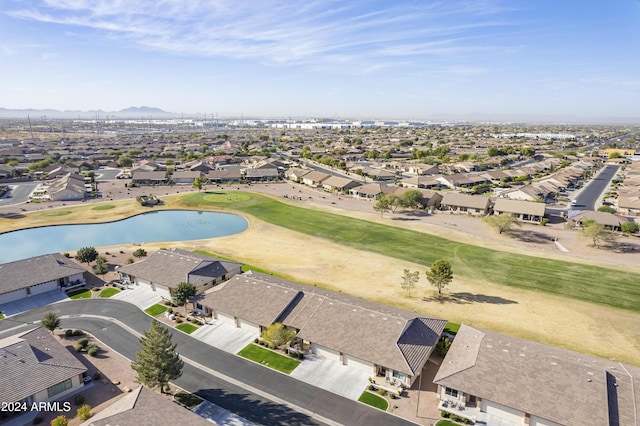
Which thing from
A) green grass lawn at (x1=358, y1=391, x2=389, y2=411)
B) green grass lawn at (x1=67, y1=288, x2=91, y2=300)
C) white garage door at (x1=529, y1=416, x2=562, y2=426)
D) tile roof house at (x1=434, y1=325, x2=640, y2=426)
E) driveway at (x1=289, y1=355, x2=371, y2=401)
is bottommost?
green grass lawn at (x1=67, y1=288, x2=91, y2=300)

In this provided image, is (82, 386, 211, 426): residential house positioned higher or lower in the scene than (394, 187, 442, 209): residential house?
lower

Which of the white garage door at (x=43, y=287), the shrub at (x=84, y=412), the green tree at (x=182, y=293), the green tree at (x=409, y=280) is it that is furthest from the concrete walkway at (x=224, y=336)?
the white garage door at (x=43, y=287)

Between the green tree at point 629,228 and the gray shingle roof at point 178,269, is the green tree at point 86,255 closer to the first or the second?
the gray shingle roof at point 178,269

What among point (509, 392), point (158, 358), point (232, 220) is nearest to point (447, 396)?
point (509, 392)

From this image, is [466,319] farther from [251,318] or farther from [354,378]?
[251,318]

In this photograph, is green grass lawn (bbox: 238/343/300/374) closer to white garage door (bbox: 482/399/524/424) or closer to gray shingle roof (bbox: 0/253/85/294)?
white garage door (bbox: 482/399/524/424)

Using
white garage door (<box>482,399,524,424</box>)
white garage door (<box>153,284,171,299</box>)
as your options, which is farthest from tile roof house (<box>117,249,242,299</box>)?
white garage door (<box>482,399,524,424</box>)

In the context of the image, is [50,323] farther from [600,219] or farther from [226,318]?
[600,219]

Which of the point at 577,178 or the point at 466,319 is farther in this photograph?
the point at 577,178
